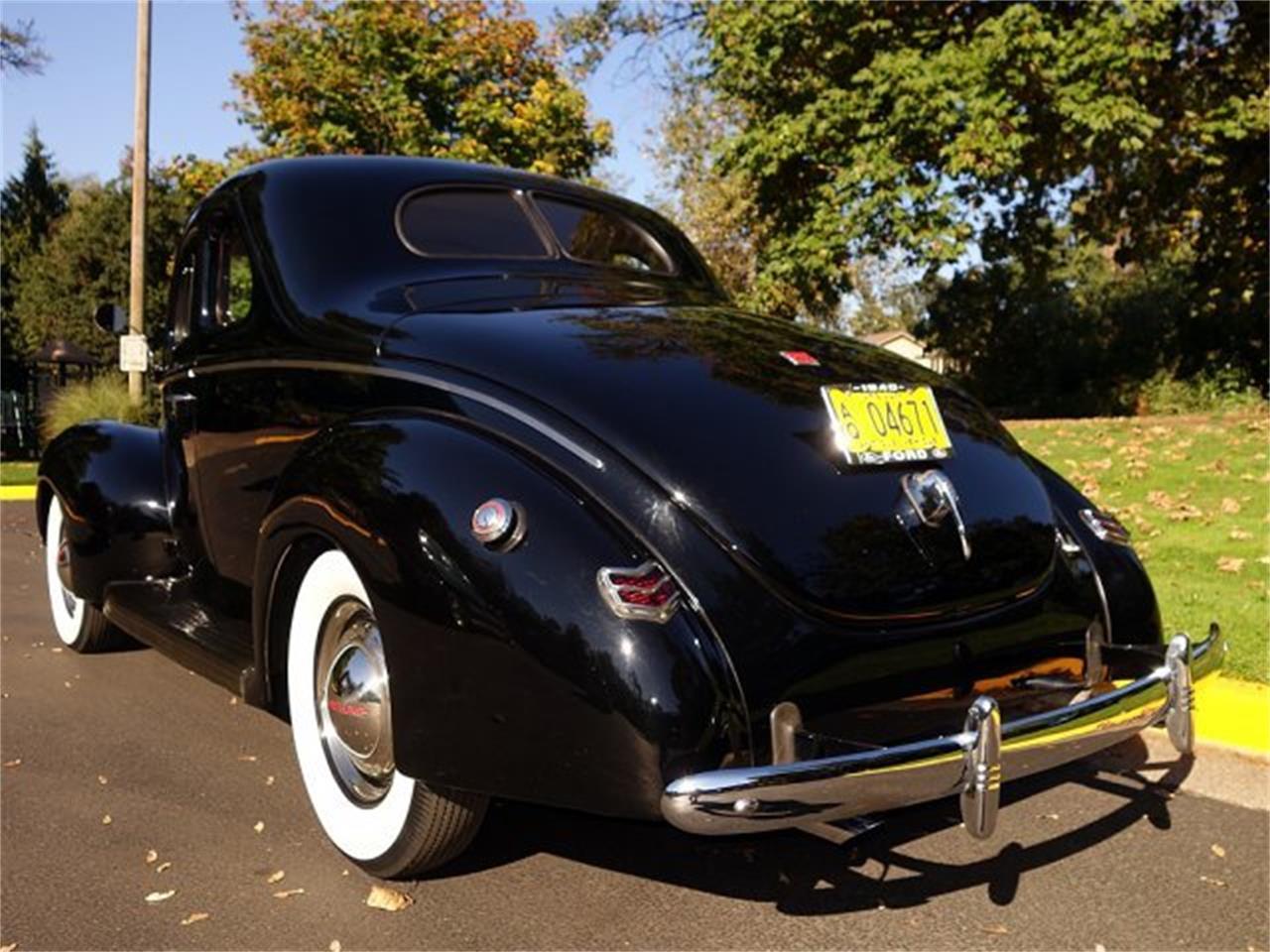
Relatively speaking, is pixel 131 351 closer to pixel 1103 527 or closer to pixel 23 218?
pixel 1103 527

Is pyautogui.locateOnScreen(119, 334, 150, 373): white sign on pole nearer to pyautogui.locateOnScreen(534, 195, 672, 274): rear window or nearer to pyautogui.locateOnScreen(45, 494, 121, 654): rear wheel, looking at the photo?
pyautogui.locateOnScreen(45, 494, 121, 654): rear wheel

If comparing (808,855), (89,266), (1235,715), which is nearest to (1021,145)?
(1235,715)

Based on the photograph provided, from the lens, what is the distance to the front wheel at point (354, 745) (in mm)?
2693

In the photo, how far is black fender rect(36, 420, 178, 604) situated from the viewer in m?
4.34

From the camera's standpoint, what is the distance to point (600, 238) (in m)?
4.15

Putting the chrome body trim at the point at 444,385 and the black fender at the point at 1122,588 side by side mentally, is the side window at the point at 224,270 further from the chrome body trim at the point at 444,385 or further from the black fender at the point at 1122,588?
the black fender at the point at 1122,588

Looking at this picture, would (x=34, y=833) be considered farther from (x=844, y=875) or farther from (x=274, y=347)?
(x=844, y=875)

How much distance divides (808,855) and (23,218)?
125 ft

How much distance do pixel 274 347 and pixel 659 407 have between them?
1423 mm

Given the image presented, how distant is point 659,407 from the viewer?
268cm

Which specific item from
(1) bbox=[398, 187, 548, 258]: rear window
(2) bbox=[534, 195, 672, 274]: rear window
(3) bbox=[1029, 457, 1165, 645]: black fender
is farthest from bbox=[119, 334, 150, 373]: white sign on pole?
(3) bbox=[1029, 457, 1165, 645]: black fender

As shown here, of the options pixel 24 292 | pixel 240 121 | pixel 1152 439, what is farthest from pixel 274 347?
pixel 24 292

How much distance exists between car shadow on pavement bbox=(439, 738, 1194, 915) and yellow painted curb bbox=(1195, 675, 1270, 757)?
0.55 meters

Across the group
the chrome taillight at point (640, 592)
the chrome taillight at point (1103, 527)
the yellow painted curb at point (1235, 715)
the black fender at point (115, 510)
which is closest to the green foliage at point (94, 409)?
the black fender at point (115, 510)
